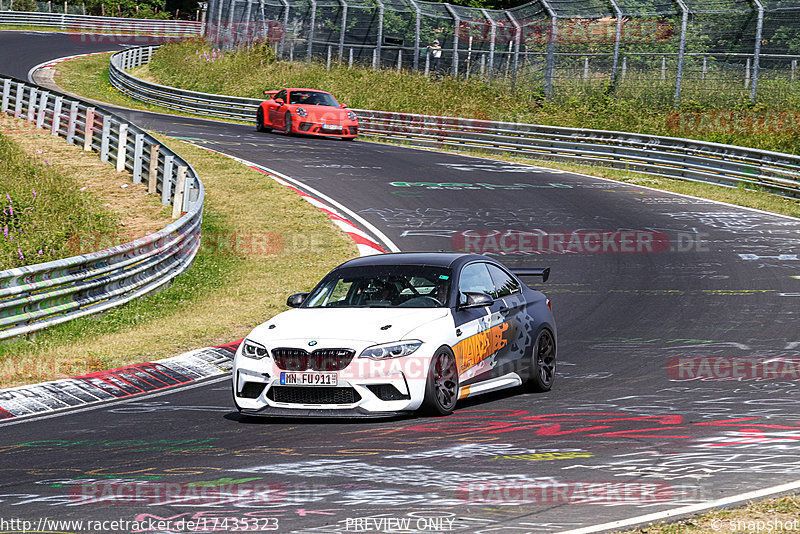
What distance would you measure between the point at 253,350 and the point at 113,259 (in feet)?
21.8

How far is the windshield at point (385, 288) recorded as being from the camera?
9828mm

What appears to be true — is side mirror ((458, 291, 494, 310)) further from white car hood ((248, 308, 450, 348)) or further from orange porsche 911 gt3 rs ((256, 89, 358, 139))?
orange porsche 911 gt3 rs ((256, 89, 358, 139))

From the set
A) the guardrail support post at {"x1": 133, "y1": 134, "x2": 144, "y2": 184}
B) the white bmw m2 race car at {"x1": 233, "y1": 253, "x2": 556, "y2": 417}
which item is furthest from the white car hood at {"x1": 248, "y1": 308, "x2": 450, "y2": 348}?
the guardrail support post at {"x1": 133, "y1": 134, "x2": 144, "y2": 184}

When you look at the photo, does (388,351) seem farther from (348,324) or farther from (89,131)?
(89,131)

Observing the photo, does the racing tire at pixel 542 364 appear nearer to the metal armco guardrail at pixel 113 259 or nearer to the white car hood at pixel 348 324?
the white car hood at pixel 348 324

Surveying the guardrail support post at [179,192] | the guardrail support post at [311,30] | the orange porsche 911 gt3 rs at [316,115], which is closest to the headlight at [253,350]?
the guardrail support post at [179,192]

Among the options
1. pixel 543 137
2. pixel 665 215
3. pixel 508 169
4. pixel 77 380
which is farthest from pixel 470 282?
Answer: pixel 543 137

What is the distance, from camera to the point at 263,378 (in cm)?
898

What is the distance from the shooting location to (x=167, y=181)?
2255cm

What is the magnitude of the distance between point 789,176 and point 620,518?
21891mm

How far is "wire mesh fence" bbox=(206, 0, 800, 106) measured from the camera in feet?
102

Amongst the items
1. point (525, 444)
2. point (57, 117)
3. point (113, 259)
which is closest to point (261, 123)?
point (57, 117)

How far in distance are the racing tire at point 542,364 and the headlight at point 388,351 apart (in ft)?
6.11

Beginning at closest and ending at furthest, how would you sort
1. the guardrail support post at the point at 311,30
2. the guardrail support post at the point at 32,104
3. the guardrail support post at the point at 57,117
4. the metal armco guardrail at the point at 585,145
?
the metal armco guardrail at the point at 585,145 < the guardrail support post at the point at 57,117 < the guardrail support post at the point at 32,104 < the guardrail support post at the point at 311,30
